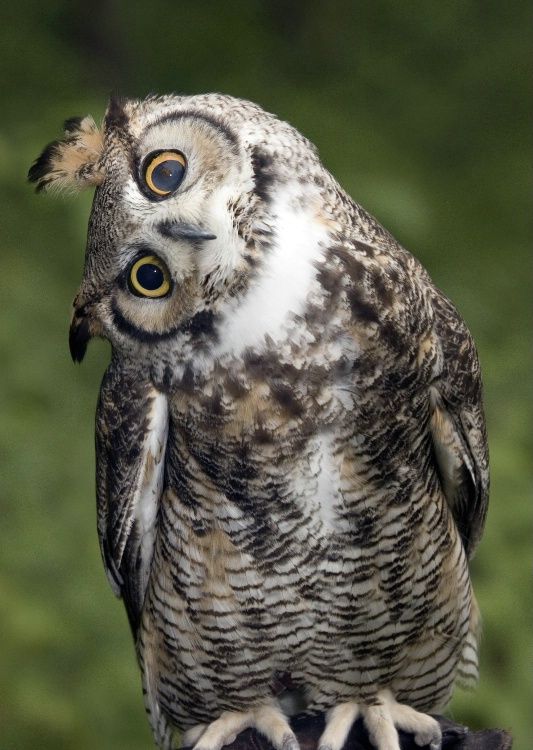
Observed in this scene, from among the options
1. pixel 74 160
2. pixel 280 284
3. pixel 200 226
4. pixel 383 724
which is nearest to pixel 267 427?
pixel 280 284

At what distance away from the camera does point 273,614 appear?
1836 mm

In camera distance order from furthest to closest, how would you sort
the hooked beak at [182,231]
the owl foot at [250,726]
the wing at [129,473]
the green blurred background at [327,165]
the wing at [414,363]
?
the green blurred background at [327,165]
the owl foot at [250,726]
the wing at [129,473]
the wing at [414,363]
the hooked beak at [182,231]

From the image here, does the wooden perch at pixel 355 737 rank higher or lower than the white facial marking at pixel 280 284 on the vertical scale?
lower

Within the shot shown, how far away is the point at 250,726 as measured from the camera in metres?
2.01

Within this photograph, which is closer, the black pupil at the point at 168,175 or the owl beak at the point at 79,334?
the black pupil at the point at 168,175

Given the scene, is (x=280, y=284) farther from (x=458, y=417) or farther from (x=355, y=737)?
(x=355, y=737)

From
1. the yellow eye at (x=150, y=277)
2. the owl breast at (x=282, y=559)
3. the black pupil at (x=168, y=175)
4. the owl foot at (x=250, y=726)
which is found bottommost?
the owl foot at (x=250, y=726)

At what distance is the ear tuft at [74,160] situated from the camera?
1.76 m

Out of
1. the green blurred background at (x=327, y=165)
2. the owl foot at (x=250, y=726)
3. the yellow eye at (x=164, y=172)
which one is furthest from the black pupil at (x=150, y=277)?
the owl foot at (x=250, y=726)

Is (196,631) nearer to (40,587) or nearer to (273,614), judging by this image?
(273,614)

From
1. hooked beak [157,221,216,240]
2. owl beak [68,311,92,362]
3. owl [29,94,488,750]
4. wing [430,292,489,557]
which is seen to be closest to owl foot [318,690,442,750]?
owl [29,94,488,750]

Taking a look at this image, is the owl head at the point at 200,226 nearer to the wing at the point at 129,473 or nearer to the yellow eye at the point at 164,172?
the yellow eye at the point at 164,172

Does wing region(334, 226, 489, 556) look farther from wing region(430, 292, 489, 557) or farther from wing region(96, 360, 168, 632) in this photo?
wing region(96, 360, 168, 632)

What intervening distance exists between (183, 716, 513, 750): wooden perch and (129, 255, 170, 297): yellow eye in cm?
82
